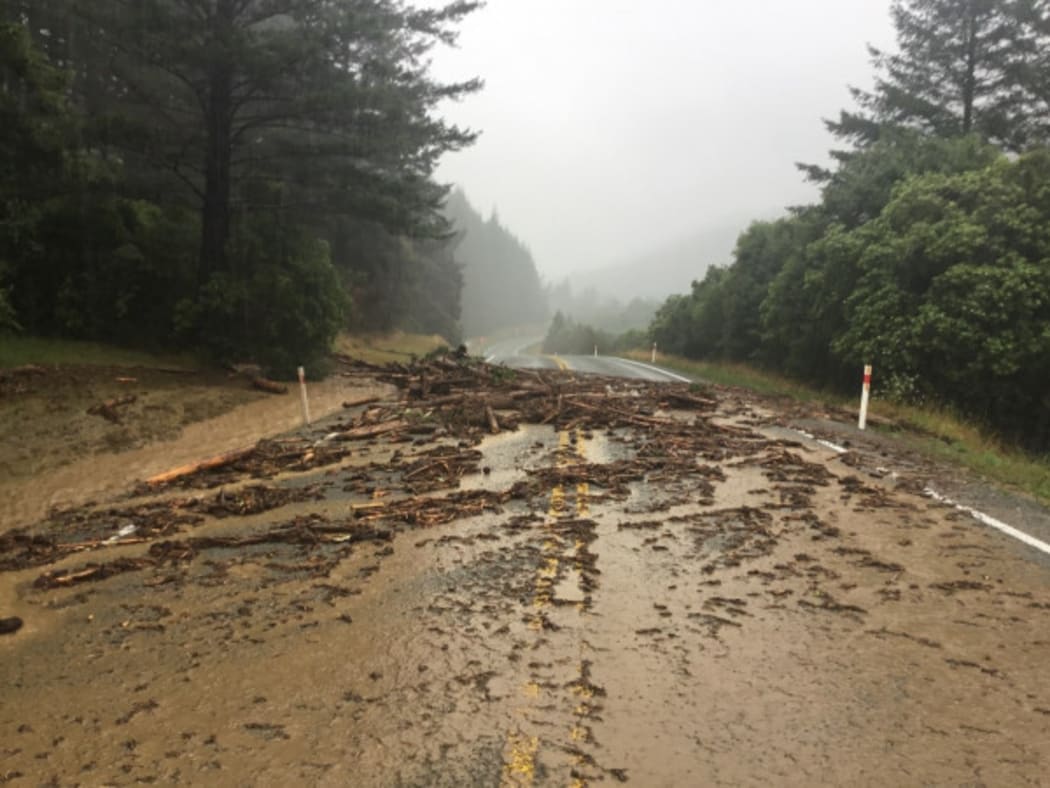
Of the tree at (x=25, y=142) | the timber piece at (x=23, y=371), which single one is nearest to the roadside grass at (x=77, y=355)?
the timber piece at (x=23, y=371)

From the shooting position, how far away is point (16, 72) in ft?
50.6

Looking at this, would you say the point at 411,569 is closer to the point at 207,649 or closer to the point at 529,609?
the point at 529,609

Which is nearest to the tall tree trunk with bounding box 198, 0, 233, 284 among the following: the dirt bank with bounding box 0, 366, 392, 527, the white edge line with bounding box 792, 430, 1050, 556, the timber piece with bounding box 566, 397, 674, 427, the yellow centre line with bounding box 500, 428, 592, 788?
the dirt bank with bounding box 0, 366, 392, 527

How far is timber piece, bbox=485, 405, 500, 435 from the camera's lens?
11797 millimetres

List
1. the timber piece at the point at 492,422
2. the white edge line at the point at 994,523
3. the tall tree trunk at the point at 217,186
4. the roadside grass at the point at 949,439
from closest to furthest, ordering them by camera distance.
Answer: the white edge line at the point at 994,523, the roadside grass at the point at 949,439, the timber piece at the point at 492,422, the tall tree trunk at the point at 217,186

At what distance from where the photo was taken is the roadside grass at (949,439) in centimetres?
930

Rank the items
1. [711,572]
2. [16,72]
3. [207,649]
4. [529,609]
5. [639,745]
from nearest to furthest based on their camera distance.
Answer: [639,745]
[207,649]
[529,609]
[711,572]
[16,72]

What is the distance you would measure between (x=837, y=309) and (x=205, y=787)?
1894 centimetres

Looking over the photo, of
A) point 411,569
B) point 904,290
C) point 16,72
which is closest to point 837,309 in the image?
point 904,290

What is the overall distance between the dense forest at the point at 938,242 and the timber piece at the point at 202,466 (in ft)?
45.2

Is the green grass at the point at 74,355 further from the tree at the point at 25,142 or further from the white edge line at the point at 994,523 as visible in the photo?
the white edge line at the point at 994,523

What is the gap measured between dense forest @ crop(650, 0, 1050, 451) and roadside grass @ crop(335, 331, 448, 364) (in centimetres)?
1516

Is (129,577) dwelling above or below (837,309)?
below

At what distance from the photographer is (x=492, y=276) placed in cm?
14112
